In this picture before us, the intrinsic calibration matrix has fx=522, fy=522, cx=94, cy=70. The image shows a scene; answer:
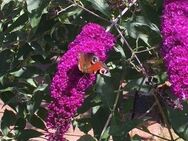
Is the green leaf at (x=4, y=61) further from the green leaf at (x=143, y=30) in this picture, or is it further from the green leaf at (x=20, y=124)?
the green leaf at (x=143, y=30)

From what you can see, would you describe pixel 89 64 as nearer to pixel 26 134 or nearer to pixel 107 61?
pixel 107 61

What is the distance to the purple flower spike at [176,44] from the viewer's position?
0.80 m

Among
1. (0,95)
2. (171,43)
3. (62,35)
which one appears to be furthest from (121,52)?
(0,95)

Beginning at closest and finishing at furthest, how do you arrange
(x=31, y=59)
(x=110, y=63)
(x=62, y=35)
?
(x=110, y=63) → (x=62, y=35) → (x=31, y=59)

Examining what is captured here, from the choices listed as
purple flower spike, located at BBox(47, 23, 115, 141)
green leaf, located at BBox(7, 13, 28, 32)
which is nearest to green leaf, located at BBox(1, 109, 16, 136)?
green leaf, located at BBox(7, 13, 28, 32)

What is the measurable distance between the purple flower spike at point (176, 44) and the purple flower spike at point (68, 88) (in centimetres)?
12

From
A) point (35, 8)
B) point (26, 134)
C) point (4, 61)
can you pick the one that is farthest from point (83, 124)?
point (35, 8)

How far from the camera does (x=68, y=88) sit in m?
0.87

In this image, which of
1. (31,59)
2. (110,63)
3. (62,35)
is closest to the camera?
(110,63)

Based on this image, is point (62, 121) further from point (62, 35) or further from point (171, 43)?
point (62, 35)

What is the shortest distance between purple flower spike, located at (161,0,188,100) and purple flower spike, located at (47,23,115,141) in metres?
0.12

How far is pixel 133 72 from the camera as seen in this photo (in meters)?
1.49

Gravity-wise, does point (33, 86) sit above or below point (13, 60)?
below

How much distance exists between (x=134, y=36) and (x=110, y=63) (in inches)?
6.7
